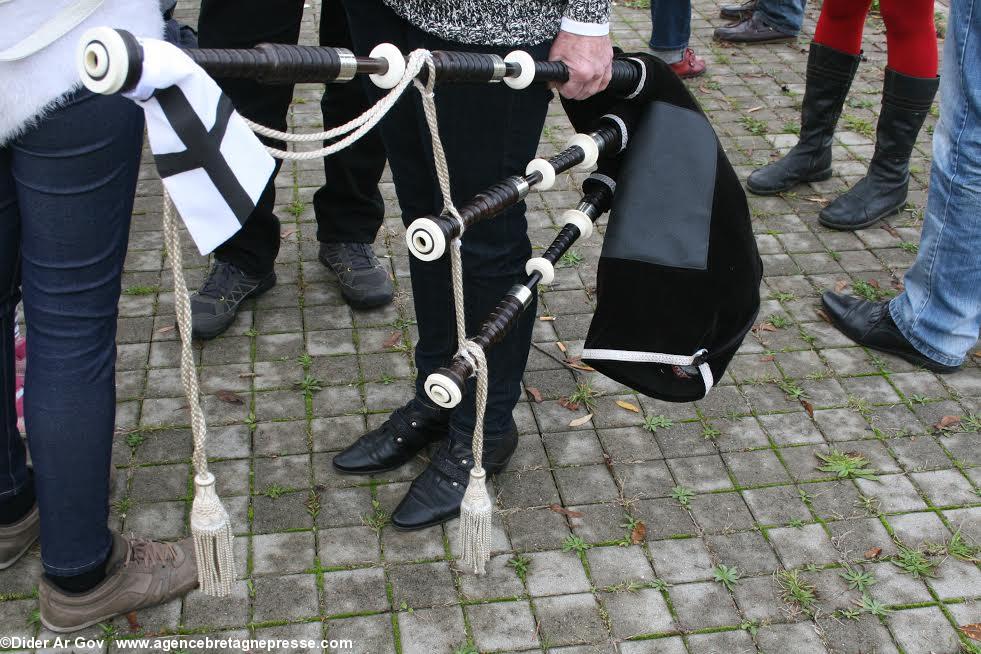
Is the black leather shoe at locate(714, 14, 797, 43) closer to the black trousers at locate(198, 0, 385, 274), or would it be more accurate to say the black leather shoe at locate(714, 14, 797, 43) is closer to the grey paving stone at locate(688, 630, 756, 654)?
the black trousers at locate(198, 0, 385, 274)

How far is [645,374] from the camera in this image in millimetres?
2355

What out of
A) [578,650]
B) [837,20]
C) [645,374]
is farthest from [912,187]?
[578,650]

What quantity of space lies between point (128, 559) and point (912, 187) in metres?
3.90

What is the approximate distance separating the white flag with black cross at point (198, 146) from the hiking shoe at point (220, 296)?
1964mm

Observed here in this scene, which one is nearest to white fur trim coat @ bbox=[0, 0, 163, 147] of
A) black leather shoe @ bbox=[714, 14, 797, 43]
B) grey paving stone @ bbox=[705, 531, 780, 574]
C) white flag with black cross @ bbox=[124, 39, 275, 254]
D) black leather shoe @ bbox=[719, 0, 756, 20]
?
white flag with black cross @ bbox=[124, 39, 275, 254]

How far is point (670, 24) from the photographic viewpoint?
5441mm

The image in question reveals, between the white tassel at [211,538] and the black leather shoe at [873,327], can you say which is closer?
the white tassel at [211,538]

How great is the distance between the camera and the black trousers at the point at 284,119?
9.76 feet

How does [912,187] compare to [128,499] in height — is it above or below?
below

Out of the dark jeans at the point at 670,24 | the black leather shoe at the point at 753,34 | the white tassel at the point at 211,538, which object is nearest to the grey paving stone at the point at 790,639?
the white tassel at the point at 211,538

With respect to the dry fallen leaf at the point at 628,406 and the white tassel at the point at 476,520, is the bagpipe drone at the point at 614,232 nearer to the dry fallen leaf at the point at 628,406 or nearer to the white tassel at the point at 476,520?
the white tassel at the point at 476,520

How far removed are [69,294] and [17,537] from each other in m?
0.88

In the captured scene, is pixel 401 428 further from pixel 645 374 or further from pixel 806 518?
pixel 806 518

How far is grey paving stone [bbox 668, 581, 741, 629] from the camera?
2420 mm
